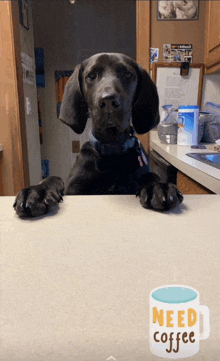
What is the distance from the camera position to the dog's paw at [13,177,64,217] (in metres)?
0.62

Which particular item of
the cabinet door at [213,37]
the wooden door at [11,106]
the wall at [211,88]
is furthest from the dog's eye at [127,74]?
the wooden door at [11,106]

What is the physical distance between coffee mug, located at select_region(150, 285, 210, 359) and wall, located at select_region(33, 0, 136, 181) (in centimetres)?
361

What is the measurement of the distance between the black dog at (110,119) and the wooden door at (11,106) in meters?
1.39

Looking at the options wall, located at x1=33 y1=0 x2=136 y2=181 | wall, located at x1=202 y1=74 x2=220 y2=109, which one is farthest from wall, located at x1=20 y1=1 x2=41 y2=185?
wall, located at x1=202 y1=74 x2=220 y2=109

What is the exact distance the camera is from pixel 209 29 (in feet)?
6.75

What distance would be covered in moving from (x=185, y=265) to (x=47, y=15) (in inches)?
159

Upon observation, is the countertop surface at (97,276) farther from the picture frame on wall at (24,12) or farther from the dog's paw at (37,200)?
the picture frame on wall at (24,12)

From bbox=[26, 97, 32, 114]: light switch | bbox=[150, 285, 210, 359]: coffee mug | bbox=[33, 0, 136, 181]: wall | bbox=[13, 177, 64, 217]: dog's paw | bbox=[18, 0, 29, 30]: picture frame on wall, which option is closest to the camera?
bbox=[150, 285, 210, 359]: coffee mug

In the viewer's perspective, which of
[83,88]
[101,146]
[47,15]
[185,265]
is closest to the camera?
[185,265]

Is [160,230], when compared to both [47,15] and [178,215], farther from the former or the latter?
[47,15]

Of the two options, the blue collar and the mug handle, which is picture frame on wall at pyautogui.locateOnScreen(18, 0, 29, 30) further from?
the mug handle

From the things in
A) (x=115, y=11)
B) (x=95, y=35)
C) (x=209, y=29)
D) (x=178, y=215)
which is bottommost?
(x=178, y=215)

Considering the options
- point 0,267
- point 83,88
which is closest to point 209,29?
point 83,88

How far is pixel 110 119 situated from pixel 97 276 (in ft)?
2.09
